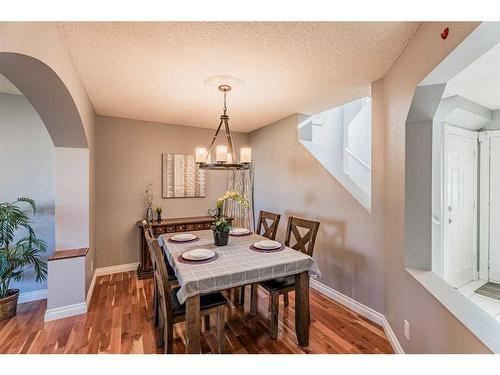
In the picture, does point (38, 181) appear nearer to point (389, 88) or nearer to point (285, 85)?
point (285, 85)

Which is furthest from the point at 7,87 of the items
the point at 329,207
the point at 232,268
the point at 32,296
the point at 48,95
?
the point at 329,207

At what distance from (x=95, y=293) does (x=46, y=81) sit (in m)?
2.45

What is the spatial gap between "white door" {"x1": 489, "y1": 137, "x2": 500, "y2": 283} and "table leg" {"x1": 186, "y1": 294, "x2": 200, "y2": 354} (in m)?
4.01

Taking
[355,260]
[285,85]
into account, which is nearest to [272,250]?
[355,260]

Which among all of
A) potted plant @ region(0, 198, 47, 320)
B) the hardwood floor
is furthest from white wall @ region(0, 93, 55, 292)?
the hardwood floor

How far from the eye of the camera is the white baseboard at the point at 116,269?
328 cm

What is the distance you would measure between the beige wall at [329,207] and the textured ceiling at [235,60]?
65 cm

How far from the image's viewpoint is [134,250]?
3541 millimetres

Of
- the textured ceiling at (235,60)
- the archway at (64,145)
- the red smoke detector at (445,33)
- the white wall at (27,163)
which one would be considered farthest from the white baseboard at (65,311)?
the red smoke detector at (445,33)

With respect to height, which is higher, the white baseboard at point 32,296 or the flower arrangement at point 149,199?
the flower arrangement at point 149,199

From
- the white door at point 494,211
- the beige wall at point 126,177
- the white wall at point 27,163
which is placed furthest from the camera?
the beige wall at point 126,177

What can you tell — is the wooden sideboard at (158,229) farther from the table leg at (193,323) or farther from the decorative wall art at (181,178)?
the table leg at (193,323)
